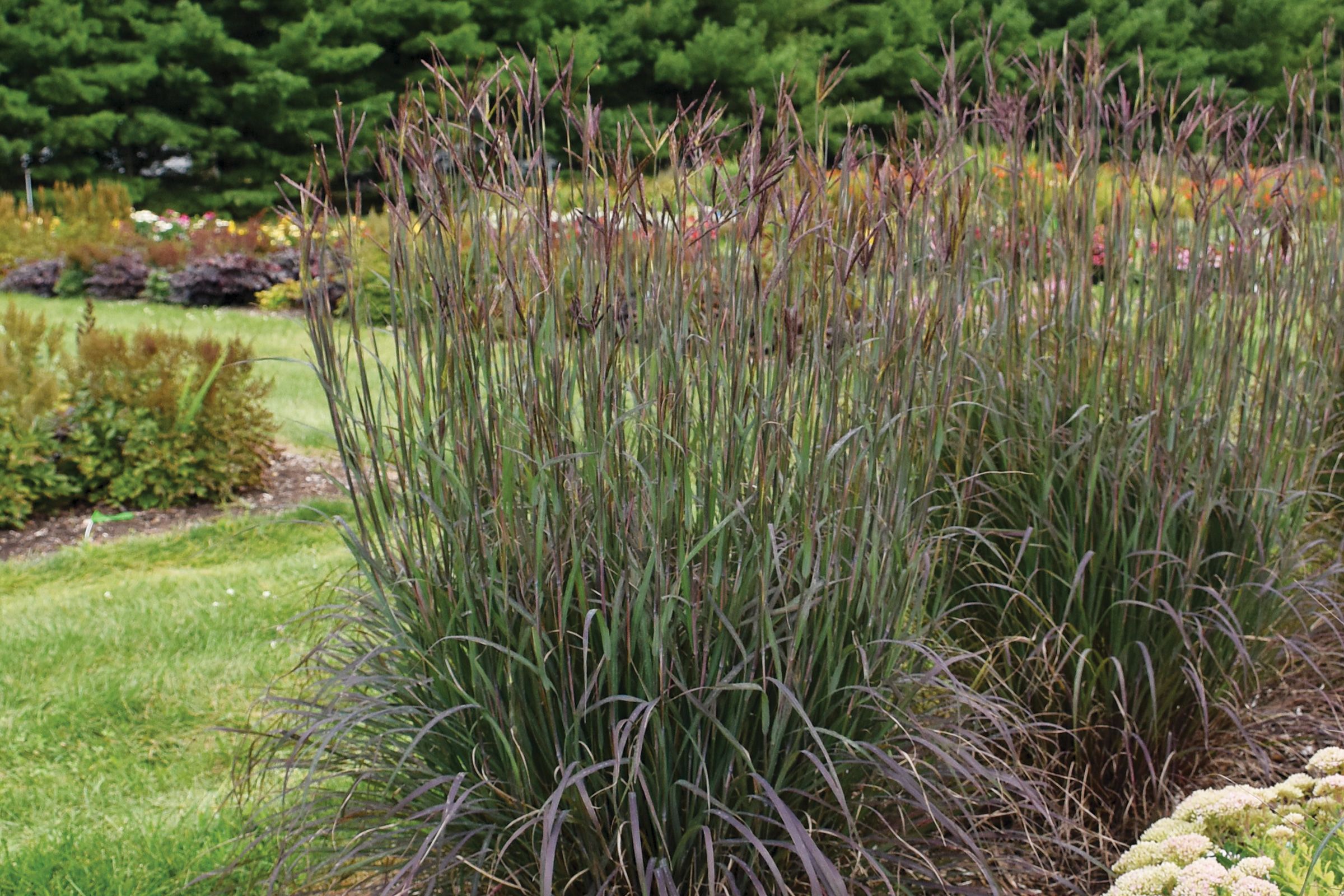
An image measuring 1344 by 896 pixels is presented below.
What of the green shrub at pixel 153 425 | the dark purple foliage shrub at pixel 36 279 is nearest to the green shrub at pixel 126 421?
the green shrub at pixel 153 425

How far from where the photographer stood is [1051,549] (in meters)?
2.51

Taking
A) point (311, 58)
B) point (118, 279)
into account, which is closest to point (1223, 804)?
point (118, 279)

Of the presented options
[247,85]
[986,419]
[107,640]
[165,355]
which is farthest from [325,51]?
[986,419]

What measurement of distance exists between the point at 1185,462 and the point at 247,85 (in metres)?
18.1

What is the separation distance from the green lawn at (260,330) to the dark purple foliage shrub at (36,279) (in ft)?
1.19

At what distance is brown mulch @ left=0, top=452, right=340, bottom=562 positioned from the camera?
5.31 meters

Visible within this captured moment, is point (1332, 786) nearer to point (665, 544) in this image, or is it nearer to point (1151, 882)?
point (1151, 882)

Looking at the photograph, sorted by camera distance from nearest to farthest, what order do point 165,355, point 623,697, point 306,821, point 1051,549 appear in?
point 623,697, point 306,821, point 1051,549, point 165,355

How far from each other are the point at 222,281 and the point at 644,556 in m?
10.5

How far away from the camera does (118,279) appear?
11383mm

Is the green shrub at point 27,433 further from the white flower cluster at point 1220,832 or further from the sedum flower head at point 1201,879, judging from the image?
the sedum flower head at point 1201,879

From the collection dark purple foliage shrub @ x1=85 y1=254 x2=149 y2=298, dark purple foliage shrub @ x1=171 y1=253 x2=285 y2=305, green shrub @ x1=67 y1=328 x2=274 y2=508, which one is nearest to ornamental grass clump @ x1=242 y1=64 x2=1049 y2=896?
green shrub @ x1=67 y1=328 x2=274 y2=508

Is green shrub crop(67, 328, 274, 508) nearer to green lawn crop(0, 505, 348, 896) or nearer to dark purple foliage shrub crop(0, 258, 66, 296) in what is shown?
green lawn crop(0, 505, 348, 896)

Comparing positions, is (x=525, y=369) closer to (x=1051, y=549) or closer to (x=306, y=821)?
(x=306, y=821)
